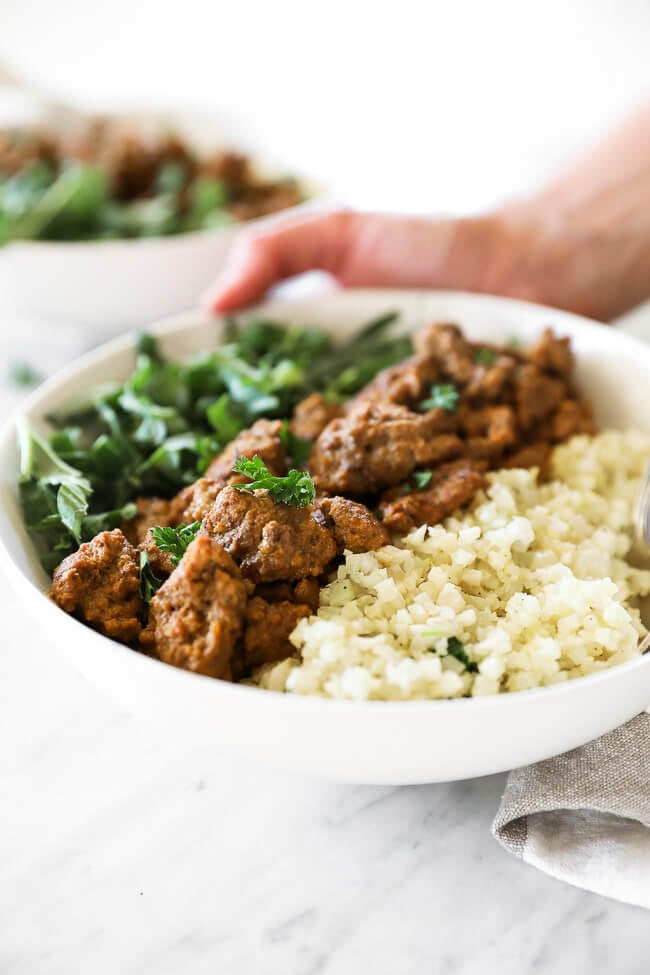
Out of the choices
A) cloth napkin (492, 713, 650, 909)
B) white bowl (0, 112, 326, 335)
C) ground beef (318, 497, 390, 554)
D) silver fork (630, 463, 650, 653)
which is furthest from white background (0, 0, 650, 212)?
cloth napkin (492, 713, 650, 909)

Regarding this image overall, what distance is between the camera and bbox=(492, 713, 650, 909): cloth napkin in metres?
1.73

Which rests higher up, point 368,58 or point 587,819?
point 368,58

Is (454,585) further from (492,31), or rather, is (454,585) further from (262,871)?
(492,31)

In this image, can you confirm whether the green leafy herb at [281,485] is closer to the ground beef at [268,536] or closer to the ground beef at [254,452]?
the ground beef at [268,536]

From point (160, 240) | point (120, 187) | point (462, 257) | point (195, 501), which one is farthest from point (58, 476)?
point (120, 187)

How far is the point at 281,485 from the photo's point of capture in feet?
6.34

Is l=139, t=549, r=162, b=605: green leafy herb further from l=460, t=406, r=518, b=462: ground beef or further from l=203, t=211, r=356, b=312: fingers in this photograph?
l=203, t=211, r=356, b=312: fingers

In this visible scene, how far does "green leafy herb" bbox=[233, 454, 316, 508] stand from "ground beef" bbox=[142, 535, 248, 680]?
0.18m

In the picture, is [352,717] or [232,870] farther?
[232,870]

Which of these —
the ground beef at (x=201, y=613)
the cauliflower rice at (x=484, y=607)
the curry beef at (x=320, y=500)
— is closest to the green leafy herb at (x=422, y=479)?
the curry beef at (x=320, y=500)

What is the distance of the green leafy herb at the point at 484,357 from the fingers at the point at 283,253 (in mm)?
790

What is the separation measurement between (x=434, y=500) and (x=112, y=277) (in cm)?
175

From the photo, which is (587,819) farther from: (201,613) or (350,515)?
(201,613)

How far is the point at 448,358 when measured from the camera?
2617 mm
